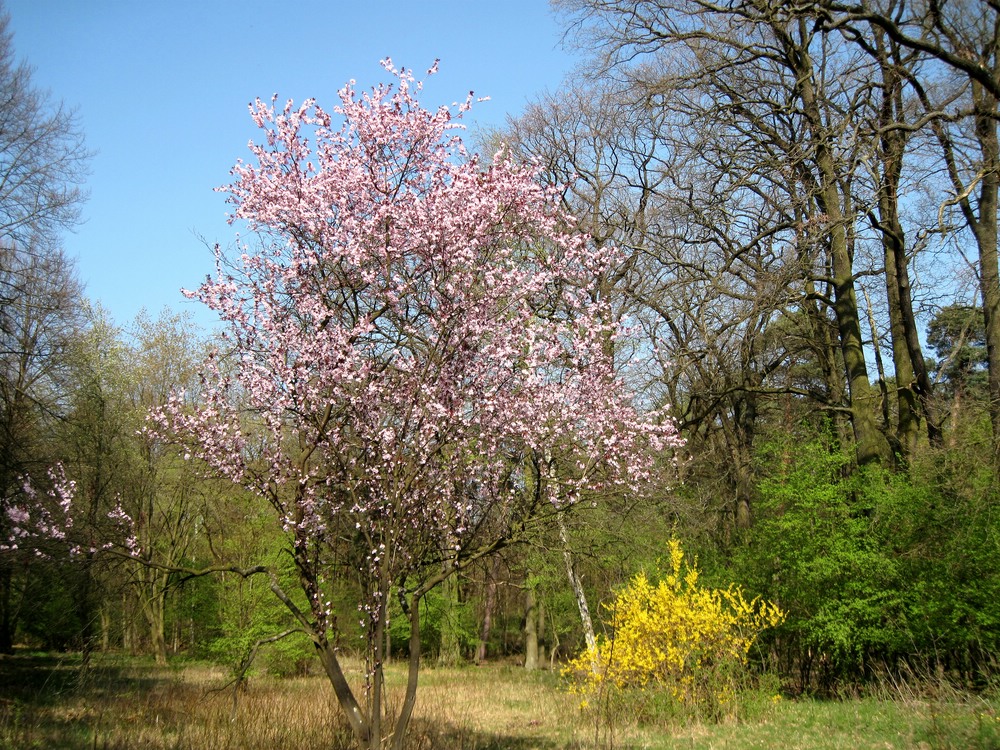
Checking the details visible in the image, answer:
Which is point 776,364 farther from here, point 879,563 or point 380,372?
point 380,372

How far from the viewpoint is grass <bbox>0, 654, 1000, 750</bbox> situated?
23.9 feet

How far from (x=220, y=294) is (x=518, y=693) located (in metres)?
13.8

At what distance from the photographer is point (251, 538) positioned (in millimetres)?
16609

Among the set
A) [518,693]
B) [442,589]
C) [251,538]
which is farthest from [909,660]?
[442,589]

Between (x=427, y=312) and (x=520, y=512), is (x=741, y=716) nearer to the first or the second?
(x=520, y=512)

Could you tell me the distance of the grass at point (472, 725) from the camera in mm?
7270

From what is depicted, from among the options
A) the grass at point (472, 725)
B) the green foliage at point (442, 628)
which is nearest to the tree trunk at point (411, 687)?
the grass at point (472, 725)

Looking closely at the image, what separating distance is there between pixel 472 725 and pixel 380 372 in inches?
253

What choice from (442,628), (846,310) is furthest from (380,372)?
(442,628)

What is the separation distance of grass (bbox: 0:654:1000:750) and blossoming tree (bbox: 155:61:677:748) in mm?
1552

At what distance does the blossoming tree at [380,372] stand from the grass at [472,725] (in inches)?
61.1

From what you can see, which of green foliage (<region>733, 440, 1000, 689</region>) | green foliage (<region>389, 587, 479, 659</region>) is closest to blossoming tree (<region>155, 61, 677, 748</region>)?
green foliage (<region>733, 440, 1000, 689</region>)

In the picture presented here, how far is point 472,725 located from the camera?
993 cm

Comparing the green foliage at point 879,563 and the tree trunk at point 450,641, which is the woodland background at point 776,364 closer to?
the green foliage at point 879,563
